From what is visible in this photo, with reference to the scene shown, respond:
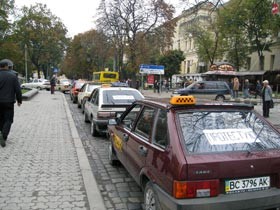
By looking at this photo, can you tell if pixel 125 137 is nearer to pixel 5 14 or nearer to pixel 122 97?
pixel 122 97

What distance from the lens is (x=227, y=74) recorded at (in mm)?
40969

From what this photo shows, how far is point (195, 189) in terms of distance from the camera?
3.40 metres

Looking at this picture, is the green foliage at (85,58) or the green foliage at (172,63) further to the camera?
the green foliage at (172,63)

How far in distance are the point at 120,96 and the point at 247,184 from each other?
22.5 feet

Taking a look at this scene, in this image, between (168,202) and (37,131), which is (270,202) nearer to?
(168,202)

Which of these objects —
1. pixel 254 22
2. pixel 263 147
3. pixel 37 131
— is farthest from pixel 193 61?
pixel 263 147

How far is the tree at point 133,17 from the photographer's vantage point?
3738 cm

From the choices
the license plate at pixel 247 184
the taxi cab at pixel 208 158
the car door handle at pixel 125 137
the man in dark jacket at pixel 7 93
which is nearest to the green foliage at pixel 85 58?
the man in dark jacket at pixel 7 93

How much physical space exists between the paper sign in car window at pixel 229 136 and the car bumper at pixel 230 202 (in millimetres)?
552

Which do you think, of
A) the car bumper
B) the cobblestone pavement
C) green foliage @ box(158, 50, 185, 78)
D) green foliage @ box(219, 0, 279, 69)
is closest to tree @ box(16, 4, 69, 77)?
green foliage @ box(158, 50, 185, 78)

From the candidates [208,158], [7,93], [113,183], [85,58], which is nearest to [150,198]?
[208,158]

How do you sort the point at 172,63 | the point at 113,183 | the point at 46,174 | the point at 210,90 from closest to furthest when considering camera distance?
the point at 113,183 < the point at 46,174 < the point at 210,90 < the point at 172,63

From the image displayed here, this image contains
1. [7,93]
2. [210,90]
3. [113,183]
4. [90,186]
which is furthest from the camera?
[210,90]

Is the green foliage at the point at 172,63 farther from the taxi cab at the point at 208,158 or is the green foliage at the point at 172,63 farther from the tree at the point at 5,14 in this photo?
the taxi cab at the point at 208,158
